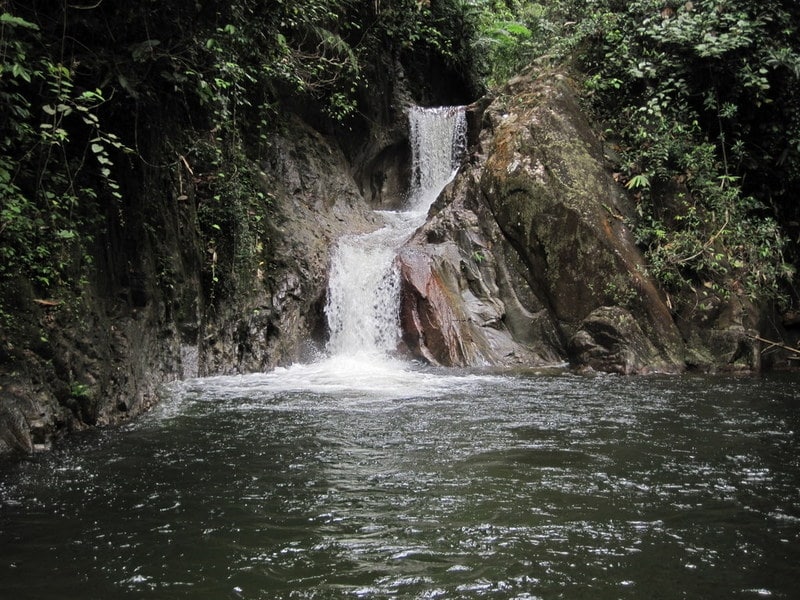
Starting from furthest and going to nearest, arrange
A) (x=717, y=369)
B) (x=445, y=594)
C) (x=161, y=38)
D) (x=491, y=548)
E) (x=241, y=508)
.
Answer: (x=717, y=369), (x=161, y=38), (x=241, y=508), (x=491, y=548), (x=445, y=594)

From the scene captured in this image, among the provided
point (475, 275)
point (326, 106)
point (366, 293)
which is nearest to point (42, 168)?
point (366, 293)

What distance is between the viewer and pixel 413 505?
3979mm

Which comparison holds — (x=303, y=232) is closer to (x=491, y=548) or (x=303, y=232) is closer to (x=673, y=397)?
(x=673, y=397)

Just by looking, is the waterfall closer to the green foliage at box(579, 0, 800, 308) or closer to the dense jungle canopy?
the dense jungle canopy

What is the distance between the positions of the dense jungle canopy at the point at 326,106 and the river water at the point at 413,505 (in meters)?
2.06

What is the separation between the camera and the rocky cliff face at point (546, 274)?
10539 millimetres

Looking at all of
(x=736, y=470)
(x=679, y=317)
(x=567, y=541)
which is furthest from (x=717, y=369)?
(x=567, y=541)

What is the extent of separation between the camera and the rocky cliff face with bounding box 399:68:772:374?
34.6 ft

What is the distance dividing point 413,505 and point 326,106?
1113 cm

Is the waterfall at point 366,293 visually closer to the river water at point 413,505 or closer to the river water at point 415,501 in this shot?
the river water at point 415,501

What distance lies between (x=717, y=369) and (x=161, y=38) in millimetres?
9511

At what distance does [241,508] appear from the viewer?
391 centimetres

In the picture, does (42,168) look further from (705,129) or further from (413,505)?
(705,129)

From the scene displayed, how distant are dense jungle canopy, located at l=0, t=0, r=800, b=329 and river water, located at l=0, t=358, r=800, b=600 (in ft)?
6.74
